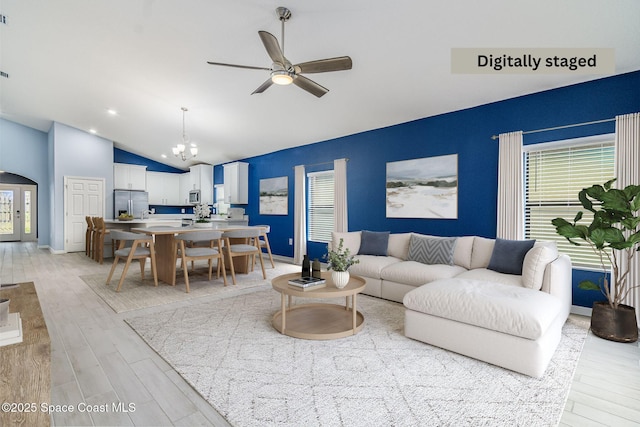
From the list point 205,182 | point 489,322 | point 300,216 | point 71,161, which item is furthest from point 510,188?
point 71,161

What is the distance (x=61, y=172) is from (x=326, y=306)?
843cm

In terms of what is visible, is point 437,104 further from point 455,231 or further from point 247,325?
point 247,325

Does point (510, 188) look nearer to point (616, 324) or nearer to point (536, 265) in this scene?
point (536, 265)

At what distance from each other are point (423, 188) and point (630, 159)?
2283 millimetres

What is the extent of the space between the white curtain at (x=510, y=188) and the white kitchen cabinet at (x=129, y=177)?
971 centimetres

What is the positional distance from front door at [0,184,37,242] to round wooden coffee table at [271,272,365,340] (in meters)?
11.7

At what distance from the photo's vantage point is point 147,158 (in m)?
10.0

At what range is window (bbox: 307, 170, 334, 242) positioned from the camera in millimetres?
6418

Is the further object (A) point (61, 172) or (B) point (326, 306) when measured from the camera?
(A) point (61, 172)

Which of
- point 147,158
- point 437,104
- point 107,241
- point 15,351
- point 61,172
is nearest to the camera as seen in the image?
point 15,351

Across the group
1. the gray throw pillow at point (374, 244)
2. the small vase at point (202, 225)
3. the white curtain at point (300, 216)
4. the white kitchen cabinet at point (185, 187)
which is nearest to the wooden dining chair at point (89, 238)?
the white kitchen cabinet at point (185, 187)

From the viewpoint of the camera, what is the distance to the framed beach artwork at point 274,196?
723cm

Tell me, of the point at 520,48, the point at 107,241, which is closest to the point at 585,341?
the point at 520,48

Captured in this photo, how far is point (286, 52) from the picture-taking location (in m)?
3.55
